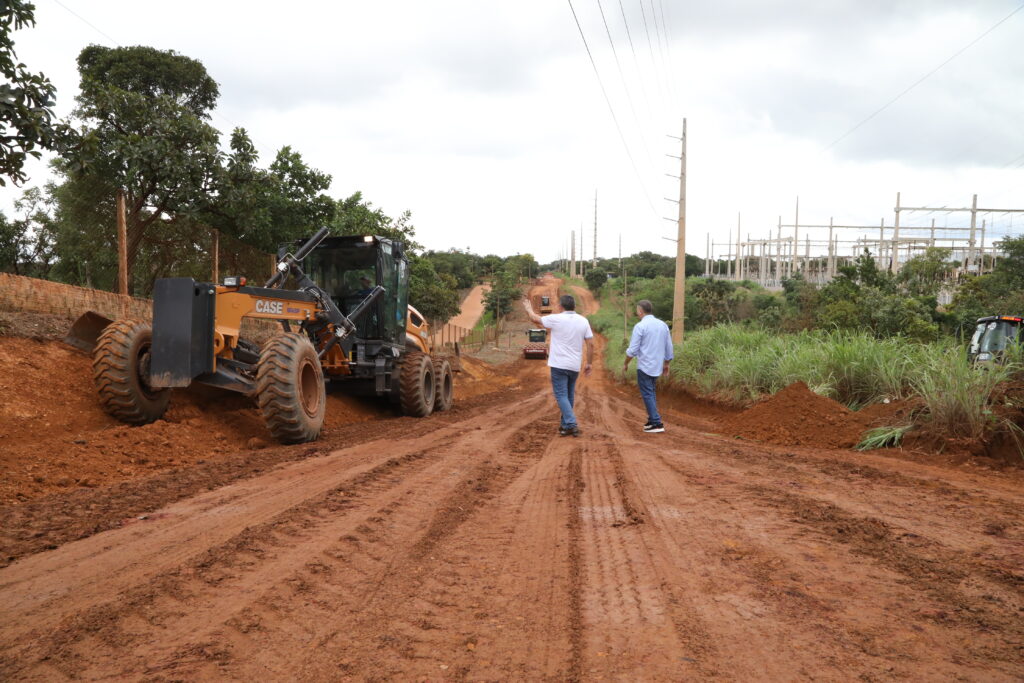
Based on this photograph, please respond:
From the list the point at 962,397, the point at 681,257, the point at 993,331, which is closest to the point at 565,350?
the point at 962,397

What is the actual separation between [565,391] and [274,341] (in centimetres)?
367

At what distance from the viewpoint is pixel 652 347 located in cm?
1006

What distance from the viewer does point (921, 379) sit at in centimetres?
880

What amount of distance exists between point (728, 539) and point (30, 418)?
24.6 feet

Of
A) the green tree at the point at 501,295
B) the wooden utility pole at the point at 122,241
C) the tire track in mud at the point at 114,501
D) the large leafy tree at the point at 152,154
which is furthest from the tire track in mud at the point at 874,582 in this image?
Answer: the green tree at the point at 501,295

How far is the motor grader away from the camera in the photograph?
774 cm

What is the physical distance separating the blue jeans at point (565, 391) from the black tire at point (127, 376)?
469 centimetres

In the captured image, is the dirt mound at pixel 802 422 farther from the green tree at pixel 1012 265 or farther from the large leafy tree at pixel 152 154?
the green tree at pixel 1012 265

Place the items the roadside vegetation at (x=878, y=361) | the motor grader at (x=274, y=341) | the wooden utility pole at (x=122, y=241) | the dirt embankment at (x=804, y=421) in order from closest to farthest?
the roadside vegetation at (x=878, y=361)
the motor grader at (x=274, y=341)
the dirt embankment at (x=804, y=421)
the wooden utility pole at (x=122, y=241)

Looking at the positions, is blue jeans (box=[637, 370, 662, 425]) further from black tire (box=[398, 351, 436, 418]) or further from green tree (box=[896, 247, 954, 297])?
green tree (box=[896, 247, 954, 297])

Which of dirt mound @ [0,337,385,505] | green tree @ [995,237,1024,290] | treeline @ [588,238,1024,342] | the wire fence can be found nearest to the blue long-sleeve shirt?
dirt mound @ [0,337,385,505]

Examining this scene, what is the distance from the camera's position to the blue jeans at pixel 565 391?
915cm

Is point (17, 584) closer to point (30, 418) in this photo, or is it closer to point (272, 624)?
point (272, 624)

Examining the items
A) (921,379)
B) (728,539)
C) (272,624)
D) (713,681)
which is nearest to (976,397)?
(921,379)
